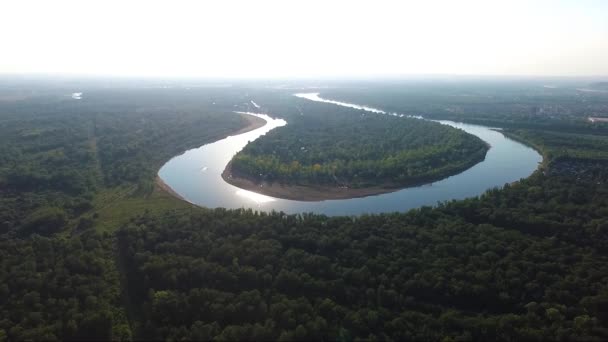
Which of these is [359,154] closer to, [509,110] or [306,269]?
[306,269]

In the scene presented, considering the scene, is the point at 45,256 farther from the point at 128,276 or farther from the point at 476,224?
the point at 476,224

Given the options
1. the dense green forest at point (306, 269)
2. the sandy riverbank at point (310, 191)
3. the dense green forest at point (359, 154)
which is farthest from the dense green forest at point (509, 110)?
the sandy riverbank at point (310, 191)

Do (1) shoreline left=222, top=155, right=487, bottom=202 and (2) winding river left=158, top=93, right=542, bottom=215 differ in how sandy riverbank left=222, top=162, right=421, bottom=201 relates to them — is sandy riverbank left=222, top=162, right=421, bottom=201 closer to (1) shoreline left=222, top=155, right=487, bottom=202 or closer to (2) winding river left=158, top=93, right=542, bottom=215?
(1) shoreline left=222, top=155, right=487, bottom=202

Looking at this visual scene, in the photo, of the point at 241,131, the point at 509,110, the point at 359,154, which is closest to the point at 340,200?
the point at 359,154

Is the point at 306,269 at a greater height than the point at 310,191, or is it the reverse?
the point at 306,269

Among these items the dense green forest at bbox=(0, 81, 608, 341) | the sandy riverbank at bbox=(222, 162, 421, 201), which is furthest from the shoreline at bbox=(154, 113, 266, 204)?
the sandy riverbank at bbox=(222, 162, 421, 201)

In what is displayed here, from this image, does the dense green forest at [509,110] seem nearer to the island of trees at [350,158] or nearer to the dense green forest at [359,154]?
the dense green forest at [359,154]
